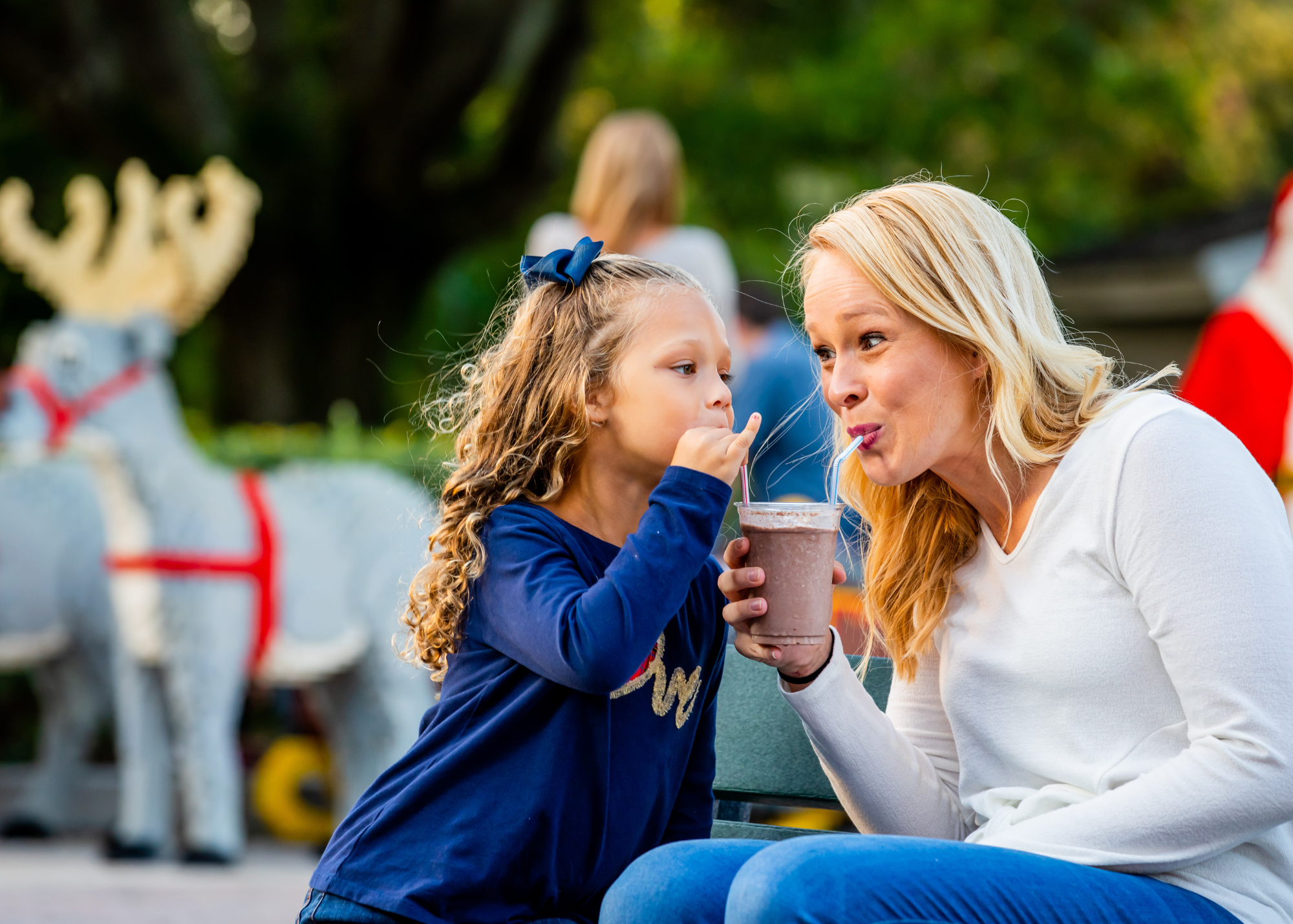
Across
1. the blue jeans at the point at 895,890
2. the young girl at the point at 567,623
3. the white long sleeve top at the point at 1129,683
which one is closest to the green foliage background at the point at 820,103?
the young girl at the point at 567,623

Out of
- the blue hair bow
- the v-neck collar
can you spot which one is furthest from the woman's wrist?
the blue hair bow

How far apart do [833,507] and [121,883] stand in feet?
14.5

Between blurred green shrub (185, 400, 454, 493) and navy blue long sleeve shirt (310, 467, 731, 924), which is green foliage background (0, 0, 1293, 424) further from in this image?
navy blue long sleeve shirt (310, 467, 731, 924)

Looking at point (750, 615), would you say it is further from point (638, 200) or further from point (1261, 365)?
point (1261, 365)

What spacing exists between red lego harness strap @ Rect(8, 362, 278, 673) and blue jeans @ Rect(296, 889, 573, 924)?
153 inches

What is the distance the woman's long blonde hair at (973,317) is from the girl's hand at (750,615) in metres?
0.22

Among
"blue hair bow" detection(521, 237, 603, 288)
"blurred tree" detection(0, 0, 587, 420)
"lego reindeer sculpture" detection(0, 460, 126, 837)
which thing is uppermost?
"blurred tree" detection(0, 0, 587, 420)

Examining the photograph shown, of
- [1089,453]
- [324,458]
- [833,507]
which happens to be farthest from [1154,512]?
[324,458]

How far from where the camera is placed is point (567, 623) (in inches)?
80.4

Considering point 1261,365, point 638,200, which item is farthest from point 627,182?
point 1261,365

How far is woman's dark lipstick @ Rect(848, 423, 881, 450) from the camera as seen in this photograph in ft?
7.18

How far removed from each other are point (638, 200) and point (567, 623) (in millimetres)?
2885

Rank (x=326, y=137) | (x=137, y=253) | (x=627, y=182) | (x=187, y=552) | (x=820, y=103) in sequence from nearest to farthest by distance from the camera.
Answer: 1. (x=627, y=182)
2. (x=187, y=552)
3. (x=137, y=253)
4. (x=326, y=137)
5. (x=820, y=103)

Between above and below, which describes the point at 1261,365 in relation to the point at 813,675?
above
